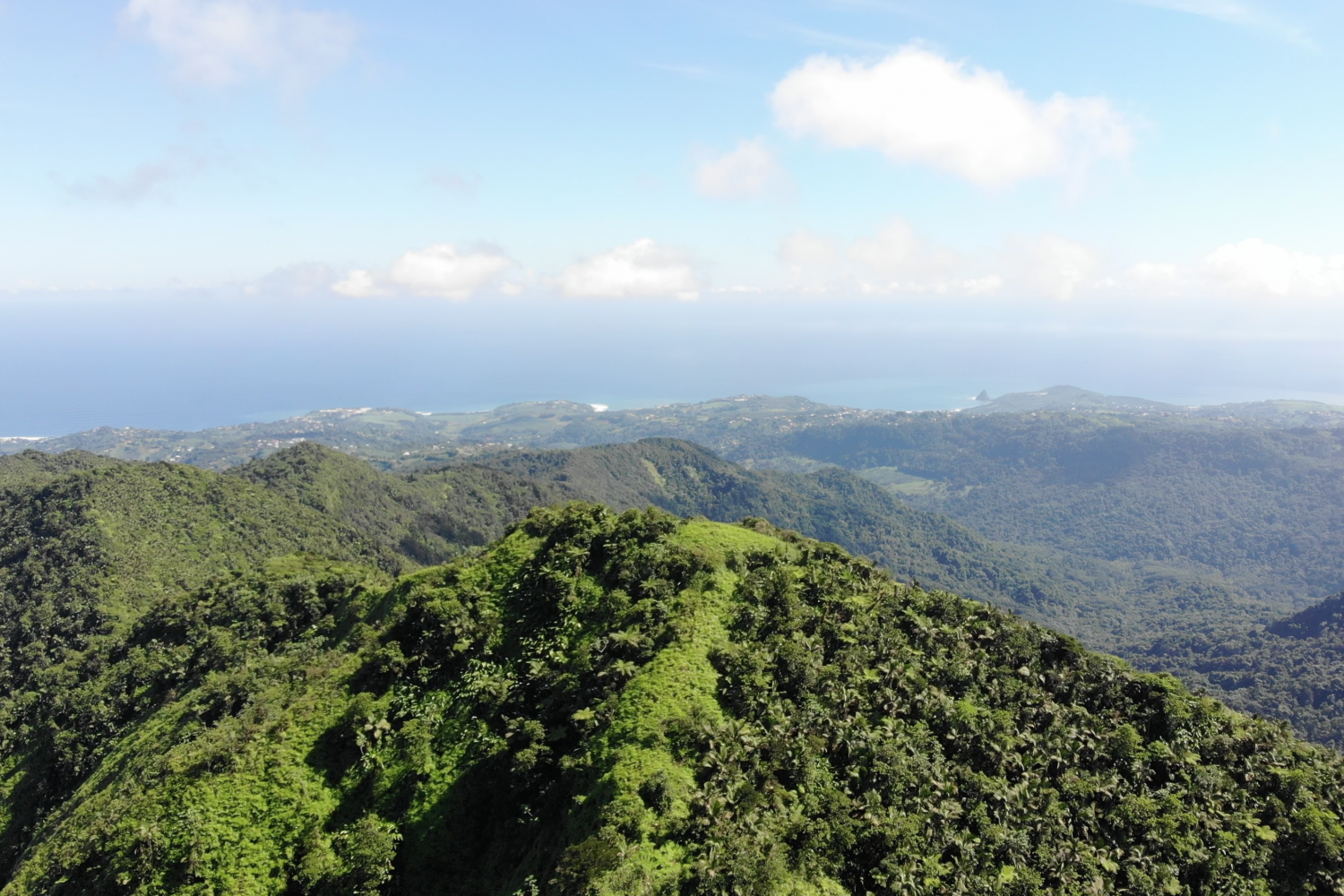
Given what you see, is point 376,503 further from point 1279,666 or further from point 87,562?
point 1279,666

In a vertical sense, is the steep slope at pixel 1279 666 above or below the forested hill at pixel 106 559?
below

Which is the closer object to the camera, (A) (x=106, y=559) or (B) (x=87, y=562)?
(B) (x=87, y=562)

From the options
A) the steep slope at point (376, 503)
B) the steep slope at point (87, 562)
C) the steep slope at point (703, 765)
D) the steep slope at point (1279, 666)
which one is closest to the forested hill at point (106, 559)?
the steep slope at point (87, 562)

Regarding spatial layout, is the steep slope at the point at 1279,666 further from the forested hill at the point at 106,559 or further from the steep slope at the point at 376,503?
the forested hill at the point at 106,559

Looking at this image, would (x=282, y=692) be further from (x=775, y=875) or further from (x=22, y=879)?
(x=775, y=875)

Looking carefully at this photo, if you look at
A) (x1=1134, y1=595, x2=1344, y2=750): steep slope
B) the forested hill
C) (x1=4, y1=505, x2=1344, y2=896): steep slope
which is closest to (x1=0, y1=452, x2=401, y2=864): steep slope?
Answer: the forested hill

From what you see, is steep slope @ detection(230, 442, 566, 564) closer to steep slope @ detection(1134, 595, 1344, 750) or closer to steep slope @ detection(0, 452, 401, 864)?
steep slope @ detection(0, 452, 401, 864)

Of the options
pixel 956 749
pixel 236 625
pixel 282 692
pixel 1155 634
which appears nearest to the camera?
pixel 956 749

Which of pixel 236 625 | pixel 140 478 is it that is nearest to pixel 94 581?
pixel 140 478

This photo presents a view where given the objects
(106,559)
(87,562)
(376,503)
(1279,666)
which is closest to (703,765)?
(106,559)
